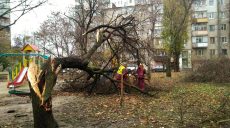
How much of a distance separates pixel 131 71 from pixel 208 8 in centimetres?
5071

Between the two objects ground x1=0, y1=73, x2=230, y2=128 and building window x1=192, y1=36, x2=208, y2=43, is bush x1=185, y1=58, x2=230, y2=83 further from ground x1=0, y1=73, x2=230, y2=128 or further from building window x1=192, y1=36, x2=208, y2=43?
building window x1=192, y1=36, x2=208, y2=43

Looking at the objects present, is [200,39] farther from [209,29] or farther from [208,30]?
[209,29]

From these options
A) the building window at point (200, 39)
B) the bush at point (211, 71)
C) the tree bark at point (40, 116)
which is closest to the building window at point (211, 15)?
the building window at point (200, 39)

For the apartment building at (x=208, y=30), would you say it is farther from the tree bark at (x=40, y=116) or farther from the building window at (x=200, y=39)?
the tree bark at (x=40, y=116)

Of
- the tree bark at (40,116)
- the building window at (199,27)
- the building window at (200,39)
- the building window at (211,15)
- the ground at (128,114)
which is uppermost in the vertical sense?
the building window at (211,15)

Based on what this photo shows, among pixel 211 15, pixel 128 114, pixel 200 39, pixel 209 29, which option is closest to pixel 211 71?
pixel 128 114

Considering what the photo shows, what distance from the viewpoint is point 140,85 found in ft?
50.2

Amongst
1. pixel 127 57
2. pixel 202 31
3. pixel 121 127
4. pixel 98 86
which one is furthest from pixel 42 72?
pixel 202 31

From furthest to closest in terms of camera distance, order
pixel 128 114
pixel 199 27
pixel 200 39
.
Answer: pixel 199 27 → pixel 200 39 → pixel 128 114

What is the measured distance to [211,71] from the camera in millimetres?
21156

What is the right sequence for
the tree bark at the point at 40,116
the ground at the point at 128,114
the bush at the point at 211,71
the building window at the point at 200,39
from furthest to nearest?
the building window at the point at 200,39 < the bush at the point at 211,71 < the ground at the point at 128,114 < the tree bark at the point at 40,116

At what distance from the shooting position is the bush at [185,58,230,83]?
66.2 ft

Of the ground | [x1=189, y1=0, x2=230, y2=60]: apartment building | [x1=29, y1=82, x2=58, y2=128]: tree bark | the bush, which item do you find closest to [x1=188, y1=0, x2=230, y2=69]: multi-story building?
[x1=189, y1=0, x2=230, y2=60]: apartment building

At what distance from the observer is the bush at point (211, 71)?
66.2ft
